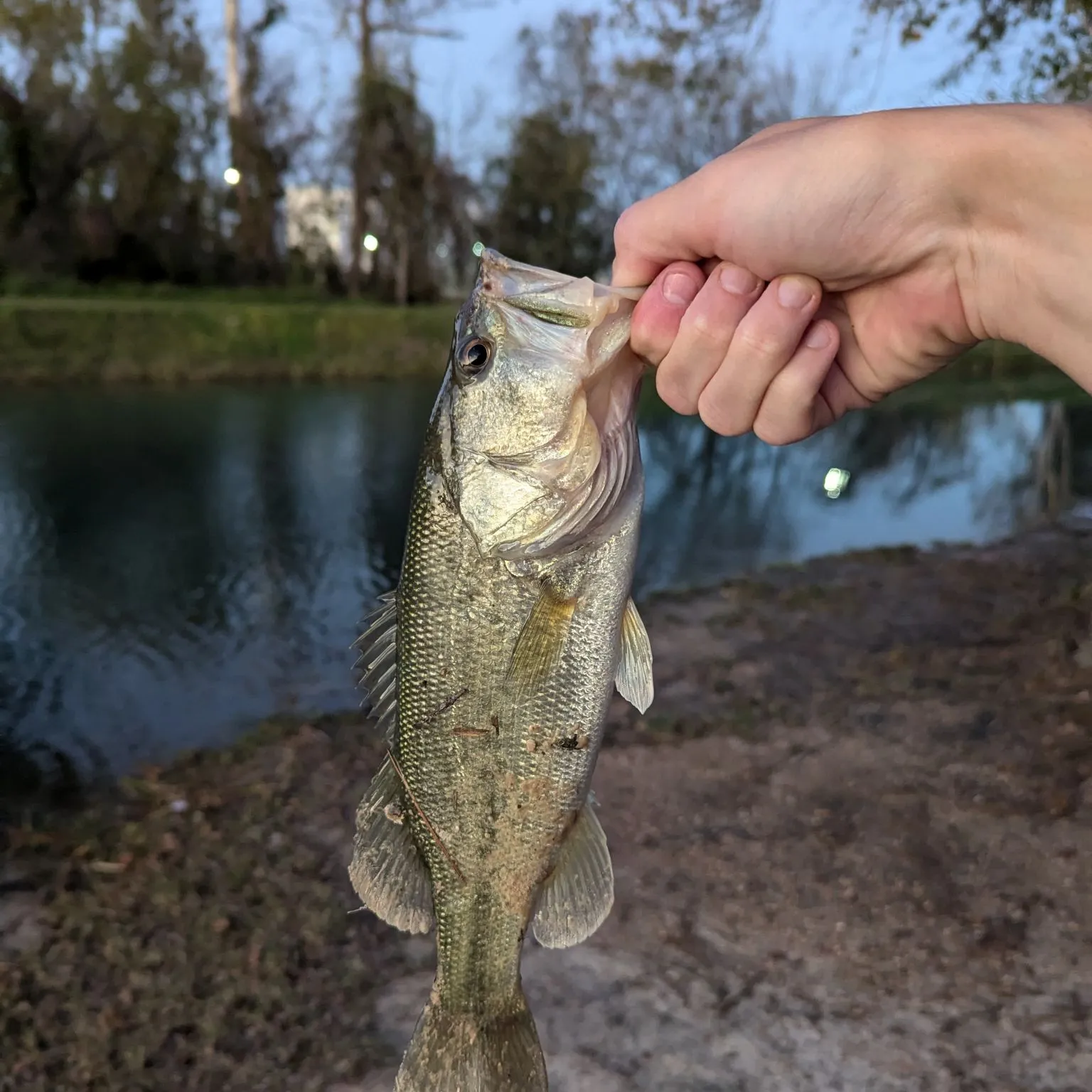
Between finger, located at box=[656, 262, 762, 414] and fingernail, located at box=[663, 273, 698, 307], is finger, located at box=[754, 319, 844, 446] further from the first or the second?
fingernail, located at box=[663, 273, 698, 307]

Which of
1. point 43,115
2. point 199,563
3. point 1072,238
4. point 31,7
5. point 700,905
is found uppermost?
point 31,7

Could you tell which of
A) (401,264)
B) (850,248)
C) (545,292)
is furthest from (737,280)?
(401,264)

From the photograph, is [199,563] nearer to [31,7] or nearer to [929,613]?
[929,613]

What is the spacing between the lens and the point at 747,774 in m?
4.63

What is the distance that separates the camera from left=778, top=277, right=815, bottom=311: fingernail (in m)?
1.87

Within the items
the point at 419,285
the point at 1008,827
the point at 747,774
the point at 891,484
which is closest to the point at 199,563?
the point at 747,774

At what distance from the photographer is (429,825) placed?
6.44 feet

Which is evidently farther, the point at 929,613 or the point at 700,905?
the point at 929,613

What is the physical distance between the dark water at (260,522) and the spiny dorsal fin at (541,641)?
171 inches

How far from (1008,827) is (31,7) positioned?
97.4 feet

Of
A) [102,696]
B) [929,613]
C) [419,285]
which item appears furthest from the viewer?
[419,285]

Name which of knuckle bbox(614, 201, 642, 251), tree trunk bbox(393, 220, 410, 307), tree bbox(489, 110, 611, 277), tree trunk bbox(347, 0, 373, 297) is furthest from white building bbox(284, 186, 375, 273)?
knuckle bbox(614, 201, 642, 251)

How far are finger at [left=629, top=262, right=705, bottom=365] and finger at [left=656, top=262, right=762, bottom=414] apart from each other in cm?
2

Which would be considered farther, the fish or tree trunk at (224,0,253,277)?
tree trunk at (224,0,253,277)
